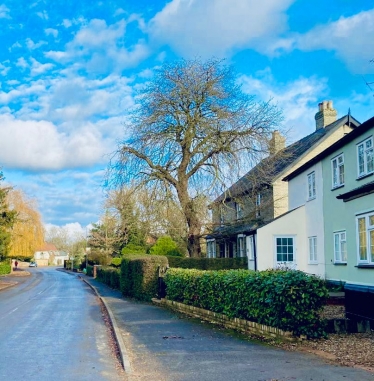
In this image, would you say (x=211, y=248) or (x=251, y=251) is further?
(x=211, y=248)

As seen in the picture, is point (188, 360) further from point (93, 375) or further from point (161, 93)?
point (161, 93)

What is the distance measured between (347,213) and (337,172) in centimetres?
327

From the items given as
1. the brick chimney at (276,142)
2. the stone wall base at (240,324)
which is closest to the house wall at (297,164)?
the brick chimney at (276,142)

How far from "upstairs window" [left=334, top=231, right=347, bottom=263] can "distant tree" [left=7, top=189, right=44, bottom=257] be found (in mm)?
45907

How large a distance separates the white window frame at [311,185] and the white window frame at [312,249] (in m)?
2.22

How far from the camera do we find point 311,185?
25.9m

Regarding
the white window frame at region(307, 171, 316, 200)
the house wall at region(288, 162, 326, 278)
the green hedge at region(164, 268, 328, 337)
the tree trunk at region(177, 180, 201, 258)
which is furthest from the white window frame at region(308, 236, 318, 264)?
the green hedge at region(164, 268, 328, 337)

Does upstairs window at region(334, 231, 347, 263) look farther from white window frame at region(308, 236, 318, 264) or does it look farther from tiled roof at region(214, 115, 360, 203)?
tiled roof at region(214, 115, 360, 203)

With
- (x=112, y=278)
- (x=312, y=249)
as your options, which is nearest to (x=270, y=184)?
(x=312, y=249)

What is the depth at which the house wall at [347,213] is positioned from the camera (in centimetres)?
1689

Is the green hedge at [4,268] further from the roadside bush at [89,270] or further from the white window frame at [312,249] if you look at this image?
the white window frame at [312,249]

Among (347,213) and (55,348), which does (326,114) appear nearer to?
(347,213)

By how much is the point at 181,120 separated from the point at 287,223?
8650mm

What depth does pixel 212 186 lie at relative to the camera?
95.1 feet
